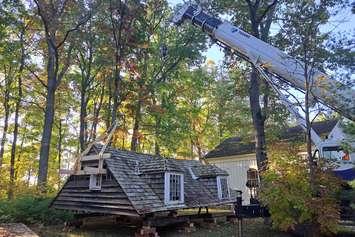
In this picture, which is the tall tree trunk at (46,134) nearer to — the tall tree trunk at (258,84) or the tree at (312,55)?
the tall tree trunk at (258,84)

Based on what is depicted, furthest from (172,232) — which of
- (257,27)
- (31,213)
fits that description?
(257,27)

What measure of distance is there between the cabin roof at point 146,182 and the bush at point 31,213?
3561 millimetres

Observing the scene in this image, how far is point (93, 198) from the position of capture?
13.0 metres

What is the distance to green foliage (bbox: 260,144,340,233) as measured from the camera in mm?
10172

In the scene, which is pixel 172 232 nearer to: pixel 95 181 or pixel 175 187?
pixel 175 187

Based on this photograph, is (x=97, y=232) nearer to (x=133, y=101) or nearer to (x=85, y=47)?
(x=133, y=101)

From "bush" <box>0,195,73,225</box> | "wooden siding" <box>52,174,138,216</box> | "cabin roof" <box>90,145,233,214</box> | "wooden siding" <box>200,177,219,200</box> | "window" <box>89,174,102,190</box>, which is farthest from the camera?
"wooden siding" <box>200,177,219,200</box>

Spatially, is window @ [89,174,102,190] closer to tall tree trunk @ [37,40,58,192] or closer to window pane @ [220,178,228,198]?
tall tree trunk @ [37,40,58,192]

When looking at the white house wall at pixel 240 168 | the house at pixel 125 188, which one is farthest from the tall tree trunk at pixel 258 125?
the white house wall at pixel 240 168

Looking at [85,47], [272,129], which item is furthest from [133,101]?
[272,129]

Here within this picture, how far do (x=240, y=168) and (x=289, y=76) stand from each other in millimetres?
11140

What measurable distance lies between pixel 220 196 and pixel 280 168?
5.66m

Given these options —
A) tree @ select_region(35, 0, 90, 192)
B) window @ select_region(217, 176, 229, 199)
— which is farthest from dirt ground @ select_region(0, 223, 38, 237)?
window @ select_region(217, 176, 229, 199)

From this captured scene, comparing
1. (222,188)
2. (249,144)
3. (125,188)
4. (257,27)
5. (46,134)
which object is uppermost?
(257,27)
